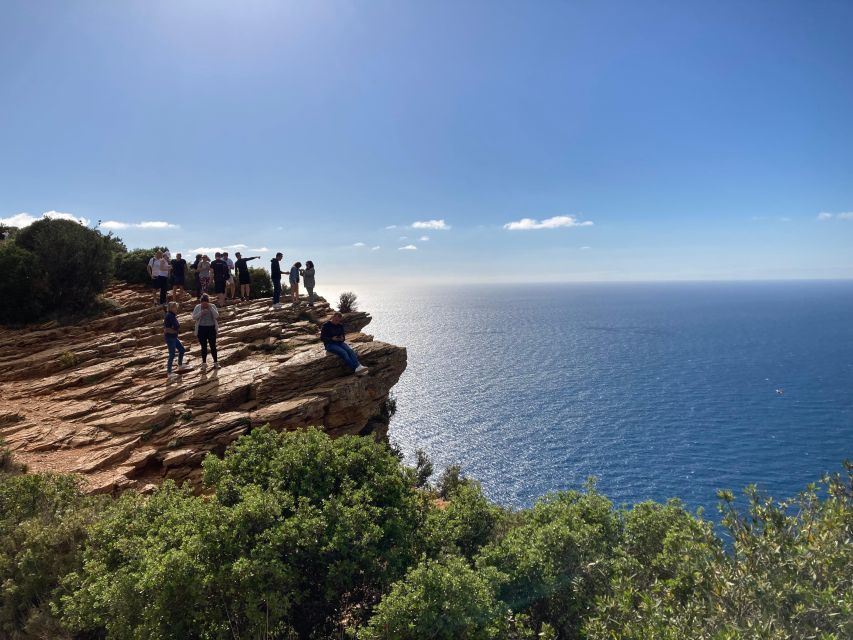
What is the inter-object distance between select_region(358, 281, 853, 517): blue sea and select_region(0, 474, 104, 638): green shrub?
116ft

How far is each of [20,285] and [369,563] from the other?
90.7ft

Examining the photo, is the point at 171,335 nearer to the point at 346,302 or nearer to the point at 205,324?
the point at 205,324

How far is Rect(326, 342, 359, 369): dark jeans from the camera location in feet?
58.0

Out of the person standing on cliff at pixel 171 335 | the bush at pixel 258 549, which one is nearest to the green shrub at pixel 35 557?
the bush at pixel 258 549

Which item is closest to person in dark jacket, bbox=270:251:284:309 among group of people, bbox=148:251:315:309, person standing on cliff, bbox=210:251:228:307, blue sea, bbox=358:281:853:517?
group of people, bbox=148:251:315:309

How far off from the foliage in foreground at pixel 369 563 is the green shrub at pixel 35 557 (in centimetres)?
3

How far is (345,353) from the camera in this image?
17.7 metres

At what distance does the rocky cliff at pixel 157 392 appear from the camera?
13.1 m

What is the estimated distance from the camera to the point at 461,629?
7148 mm

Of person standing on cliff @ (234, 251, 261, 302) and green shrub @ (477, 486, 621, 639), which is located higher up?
person standing on cliff @ (234, 251, 261, 302)

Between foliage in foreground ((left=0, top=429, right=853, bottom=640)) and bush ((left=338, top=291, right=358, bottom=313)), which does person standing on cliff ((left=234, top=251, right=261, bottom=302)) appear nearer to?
bush ((left=338, top=291, right=358, bottom=313))

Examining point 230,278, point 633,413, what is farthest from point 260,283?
point 633,413

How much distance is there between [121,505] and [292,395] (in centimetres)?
735

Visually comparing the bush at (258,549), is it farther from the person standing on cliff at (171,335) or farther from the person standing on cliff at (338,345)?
the person standing on cliff at (171,335)
